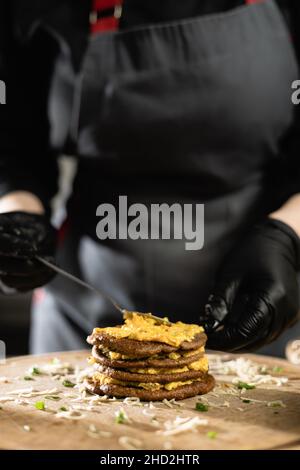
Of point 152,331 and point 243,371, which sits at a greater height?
point 152,331

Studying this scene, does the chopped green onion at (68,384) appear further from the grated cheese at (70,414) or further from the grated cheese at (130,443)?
the grated cheese at (130,443)

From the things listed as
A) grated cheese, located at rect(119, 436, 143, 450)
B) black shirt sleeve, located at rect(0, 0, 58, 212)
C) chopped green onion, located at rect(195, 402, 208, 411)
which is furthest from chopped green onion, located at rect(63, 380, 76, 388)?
black shirt sleeve, located at rect(0, 0, 58, 212)

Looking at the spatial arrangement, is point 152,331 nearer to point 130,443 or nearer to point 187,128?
point 130,443

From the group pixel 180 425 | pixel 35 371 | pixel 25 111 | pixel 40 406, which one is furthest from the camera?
pixel 25 111

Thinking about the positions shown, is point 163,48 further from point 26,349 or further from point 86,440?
point 26,349

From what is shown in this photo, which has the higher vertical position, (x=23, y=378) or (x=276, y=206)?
(x=276, y=206)

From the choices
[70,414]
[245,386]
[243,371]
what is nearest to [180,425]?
[70,414]

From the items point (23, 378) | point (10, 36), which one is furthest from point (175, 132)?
point (23, 378)
